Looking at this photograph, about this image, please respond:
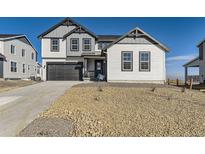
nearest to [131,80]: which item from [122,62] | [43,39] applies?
[122,62]

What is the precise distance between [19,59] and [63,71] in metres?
9.04

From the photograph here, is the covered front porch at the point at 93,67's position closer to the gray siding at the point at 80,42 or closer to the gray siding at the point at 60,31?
the gray siding at the point at 80,42

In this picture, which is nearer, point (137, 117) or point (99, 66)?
point (137, 117)

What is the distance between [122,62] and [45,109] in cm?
1404

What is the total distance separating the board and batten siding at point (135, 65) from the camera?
21.7 metres

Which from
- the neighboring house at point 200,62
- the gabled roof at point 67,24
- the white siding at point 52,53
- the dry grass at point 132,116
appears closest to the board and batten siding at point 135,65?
the gabled roof at point 67,24

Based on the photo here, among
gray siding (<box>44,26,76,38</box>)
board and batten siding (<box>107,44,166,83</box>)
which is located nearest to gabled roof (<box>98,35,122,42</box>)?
gray siding (<box>44,26,76,38</box>)

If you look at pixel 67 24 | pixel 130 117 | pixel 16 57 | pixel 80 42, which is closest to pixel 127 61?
pixel 80 42

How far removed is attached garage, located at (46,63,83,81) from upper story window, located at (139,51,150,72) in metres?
8.49

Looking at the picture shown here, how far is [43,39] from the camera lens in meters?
27.5

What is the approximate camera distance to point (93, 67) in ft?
87.1

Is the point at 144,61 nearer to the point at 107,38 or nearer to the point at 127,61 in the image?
the point at 127,61

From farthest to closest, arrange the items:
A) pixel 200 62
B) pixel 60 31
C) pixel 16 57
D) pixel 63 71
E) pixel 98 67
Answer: pixel 16 57, pixel 200 62, pixel 60 31, pixel 63 71, pixel 98 67
